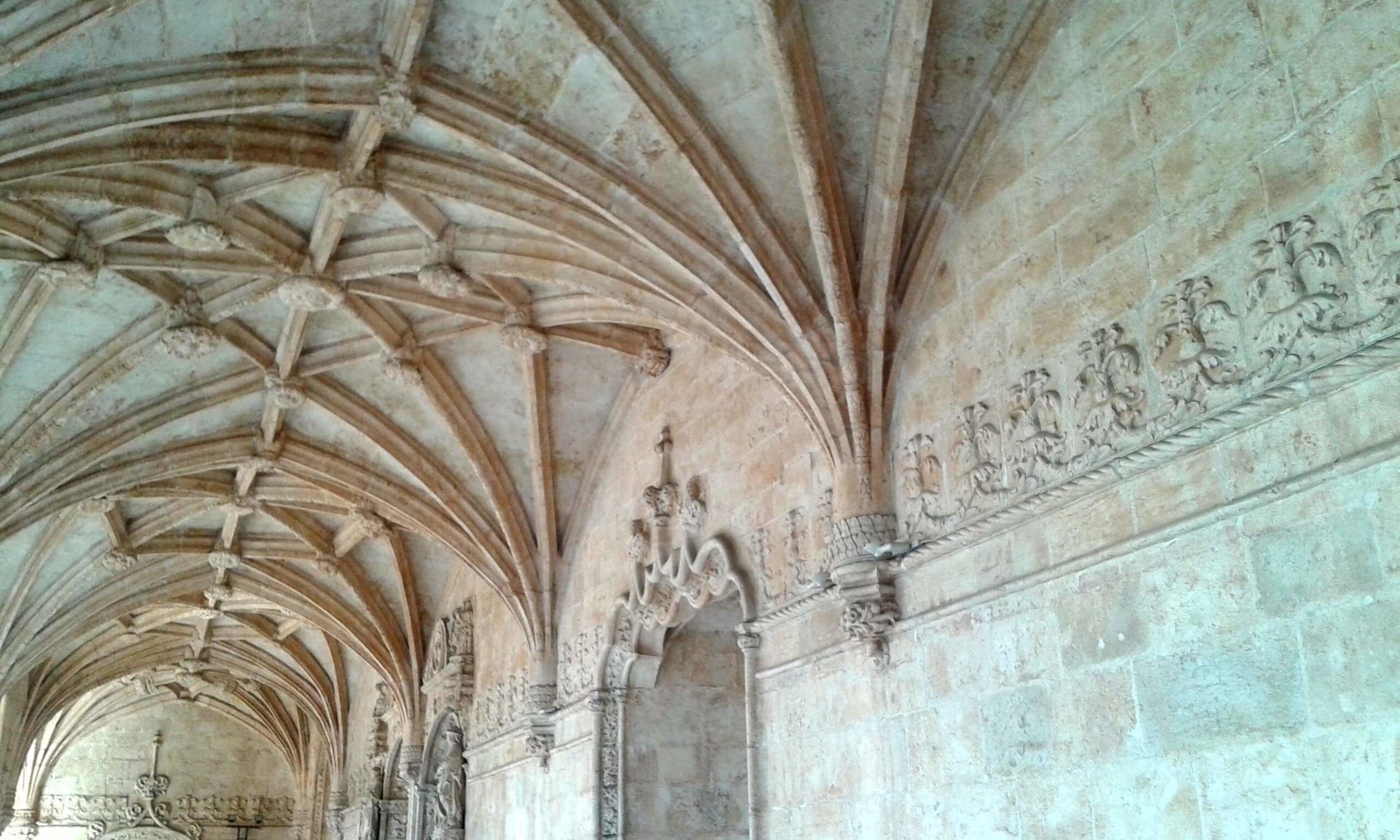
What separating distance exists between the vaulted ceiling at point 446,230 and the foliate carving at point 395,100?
20 mm

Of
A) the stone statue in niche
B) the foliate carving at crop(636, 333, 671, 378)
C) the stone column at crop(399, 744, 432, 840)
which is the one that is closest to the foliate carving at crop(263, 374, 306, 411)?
the foliate carving at crop(636, 333, 671, 378)

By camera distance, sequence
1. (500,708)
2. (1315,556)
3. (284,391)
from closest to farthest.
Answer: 1. (1315,556)
2. (284,391)
3. (500,708)

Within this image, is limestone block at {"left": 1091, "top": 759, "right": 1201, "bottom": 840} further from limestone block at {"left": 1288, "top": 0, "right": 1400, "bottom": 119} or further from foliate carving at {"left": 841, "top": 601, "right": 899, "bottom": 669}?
limestone block at {"left": 1288, "top": 0, "right": 1400, "bottom": 119}

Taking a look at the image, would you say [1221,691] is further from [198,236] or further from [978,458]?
[198,236]

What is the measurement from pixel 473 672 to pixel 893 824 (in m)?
8.31

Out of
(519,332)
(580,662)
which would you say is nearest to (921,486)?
(519,332)

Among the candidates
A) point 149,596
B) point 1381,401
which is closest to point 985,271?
point 1381,401

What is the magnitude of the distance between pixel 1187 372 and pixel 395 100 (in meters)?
4.35

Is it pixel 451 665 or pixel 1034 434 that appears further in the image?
pixel 451 665

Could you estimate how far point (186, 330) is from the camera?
923cm

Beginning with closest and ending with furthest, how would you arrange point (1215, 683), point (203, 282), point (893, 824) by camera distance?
point (1215, 683)
point (893, 824)
point (203, 282)

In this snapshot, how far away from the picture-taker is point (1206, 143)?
496 centimetres

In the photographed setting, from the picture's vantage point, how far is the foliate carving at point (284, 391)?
407 inches

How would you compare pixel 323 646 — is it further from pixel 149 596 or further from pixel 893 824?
pixel 893 824
